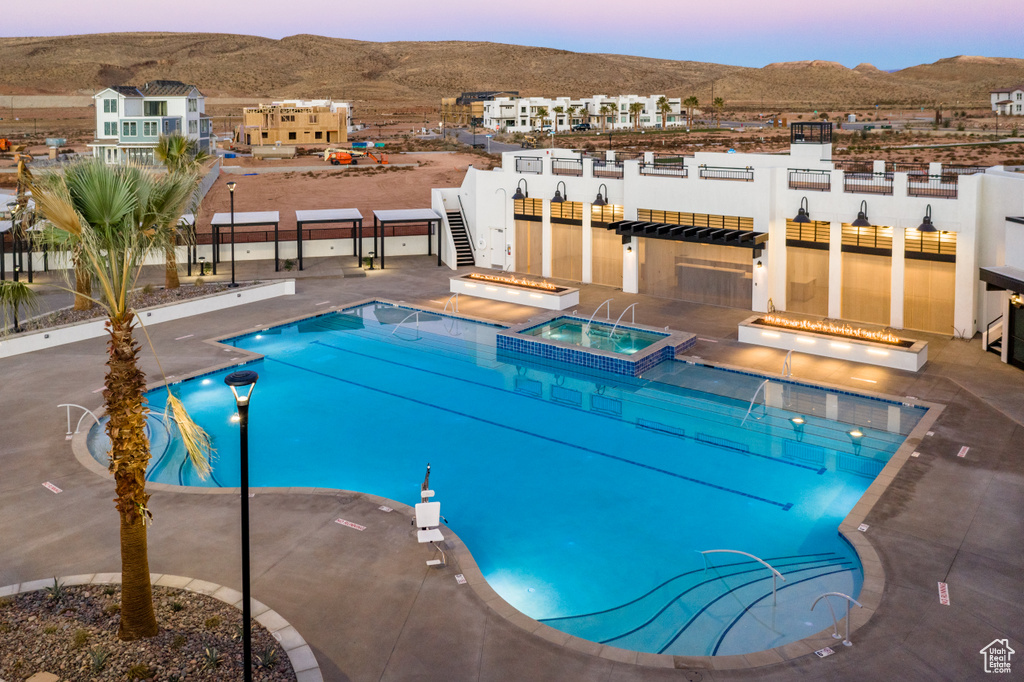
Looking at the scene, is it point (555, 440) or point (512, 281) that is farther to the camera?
point (512, 281)

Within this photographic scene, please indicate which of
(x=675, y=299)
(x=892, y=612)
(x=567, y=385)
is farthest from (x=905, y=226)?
(x=892, y=612)

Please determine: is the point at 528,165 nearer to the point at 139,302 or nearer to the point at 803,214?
the point at 803,214

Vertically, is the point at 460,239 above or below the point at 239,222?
below

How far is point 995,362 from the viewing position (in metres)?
22.3

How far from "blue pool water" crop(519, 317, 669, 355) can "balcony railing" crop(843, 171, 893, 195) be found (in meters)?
7.23

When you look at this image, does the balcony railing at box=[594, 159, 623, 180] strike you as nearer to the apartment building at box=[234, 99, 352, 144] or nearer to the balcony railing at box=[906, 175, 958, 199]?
the balcony railing at box=[906, 175, 958, 199]

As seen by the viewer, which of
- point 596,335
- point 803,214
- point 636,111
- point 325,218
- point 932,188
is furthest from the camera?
point 636,111

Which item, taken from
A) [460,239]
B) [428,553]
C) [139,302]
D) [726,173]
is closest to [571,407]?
[428,553]

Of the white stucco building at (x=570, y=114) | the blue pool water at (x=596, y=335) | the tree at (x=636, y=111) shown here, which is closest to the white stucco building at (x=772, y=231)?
the blue pool water at (x=596, y=335)

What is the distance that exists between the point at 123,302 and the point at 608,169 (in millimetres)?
24236

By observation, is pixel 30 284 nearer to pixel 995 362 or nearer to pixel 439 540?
pixel 439 540

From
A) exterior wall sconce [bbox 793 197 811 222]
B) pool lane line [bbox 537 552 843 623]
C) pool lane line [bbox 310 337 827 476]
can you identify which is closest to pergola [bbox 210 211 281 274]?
pool lane line [bbox 310 337 827 476]

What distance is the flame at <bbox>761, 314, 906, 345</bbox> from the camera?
23.1 m

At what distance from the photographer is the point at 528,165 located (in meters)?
34.4
